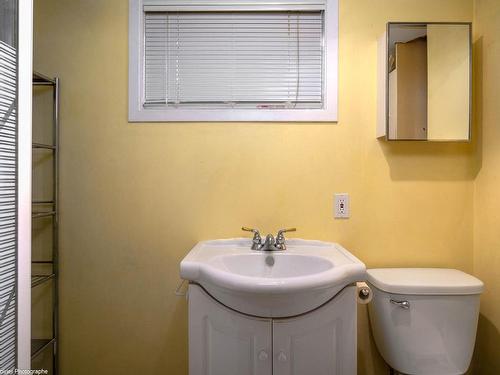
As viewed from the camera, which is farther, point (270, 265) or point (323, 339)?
point (270, 265)

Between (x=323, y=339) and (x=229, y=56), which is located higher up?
(x=229, y=56)

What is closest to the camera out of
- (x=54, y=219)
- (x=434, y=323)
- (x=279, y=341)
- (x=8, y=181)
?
(x=8, y=181)

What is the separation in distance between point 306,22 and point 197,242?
1.20 meters

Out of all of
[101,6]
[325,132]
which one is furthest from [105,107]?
[325,132]

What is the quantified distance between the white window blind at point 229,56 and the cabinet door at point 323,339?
0.96 m

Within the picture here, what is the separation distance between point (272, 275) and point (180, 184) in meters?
0.61

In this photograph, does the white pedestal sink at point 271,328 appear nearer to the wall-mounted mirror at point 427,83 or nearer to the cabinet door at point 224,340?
the cabinet door at point 224,340

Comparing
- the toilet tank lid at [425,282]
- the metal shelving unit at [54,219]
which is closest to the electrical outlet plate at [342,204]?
the toilet tank lid at [425,282]

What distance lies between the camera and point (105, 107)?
1.45 metres

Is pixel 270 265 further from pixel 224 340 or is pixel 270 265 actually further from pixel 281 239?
pixel 224 340

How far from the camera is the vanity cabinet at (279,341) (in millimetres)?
1041

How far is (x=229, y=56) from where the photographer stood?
4.86 ft

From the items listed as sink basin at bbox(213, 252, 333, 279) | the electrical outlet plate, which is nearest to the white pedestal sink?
sink basin at bbox(213, 252, 333, 279)

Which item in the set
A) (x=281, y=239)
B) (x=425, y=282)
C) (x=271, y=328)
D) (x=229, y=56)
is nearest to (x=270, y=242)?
(x=281, y=239)
